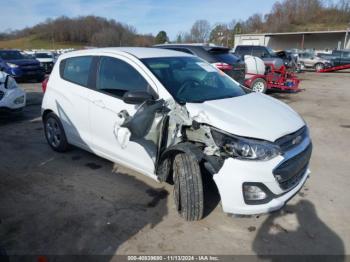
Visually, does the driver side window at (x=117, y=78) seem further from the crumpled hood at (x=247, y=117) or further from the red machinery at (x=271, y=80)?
the red machinery at (x=271, y=80)

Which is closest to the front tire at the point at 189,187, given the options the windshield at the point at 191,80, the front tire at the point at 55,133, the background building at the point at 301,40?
the windshield at the point at 191,80

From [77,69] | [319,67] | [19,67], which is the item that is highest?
[77,69]

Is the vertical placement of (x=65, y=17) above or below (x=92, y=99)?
above

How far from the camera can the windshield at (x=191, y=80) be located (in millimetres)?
3397

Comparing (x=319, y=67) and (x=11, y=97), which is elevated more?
(x=319, y=67)

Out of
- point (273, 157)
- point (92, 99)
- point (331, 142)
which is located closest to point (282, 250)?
point (273, 157)

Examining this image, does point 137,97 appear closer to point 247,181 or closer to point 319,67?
point 247,181

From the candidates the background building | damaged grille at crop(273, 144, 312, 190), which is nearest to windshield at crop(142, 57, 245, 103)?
damaged grille at crop(273, 144, 312, 190)

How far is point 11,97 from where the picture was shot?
6.78 meters

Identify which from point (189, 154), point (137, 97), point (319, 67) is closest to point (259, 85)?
point (137, 97)

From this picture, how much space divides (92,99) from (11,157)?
2032 millimetres

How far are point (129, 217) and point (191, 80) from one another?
178 cm

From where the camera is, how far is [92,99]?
3.91 m

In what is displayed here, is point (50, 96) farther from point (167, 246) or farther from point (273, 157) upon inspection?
point (273, 157)
